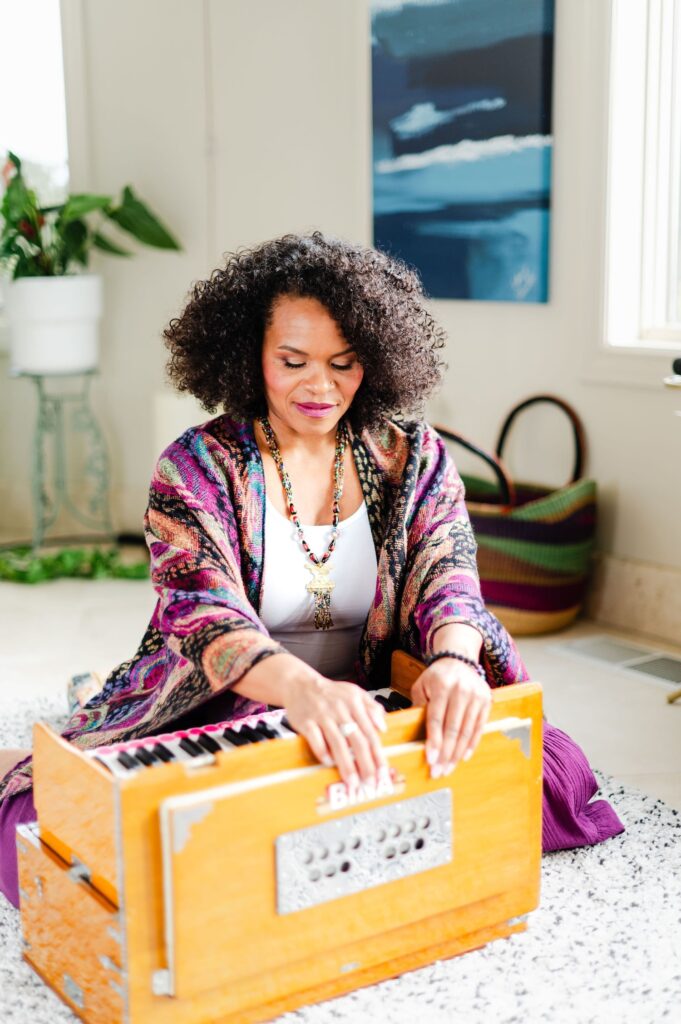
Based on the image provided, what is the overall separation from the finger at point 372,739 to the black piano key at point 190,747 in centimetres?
22

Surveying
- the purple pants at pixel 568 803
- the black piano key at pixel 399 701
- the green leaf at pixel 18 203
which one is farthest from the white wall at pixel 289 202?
the black piano key at pixel 399 701

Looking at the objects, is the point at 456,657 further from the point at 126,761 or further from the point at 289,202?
the point at 289,202

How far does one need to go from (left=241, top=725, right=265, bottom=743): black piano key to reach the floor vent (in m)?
1.71

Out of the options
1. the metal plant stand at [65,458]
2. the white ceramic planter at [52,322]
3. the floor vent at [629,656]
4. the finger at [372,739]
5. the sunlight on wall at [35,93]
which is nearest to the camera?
the finger at [372,739]

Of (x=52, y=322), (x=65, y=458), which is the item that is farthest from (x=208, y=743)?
(x=65, y=458)

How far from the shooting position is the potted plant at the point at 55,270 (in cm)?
432

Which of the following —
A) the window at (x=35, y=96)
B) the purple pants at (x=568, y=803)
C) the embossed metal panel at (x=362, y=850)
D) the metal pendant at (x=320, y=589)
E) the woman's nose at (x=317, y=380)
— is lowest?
the purple pants at (x=568, y=803)

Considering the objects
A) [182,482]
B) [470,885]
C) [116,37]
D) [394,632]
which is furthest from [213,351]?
[116,37]

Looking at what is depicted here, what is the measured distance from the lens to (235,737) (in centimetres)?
164

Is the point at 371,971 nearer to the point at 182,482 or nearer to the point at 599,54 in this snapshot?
the point at 182,482

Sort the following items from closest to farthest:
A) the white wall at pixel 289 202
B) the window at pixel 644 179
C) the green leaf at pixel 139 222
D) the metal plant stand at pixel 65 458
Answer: the window at pixel 644 179 < the white wall at pixel 289 202 < the green leaf at pixel 139 222 < the metal plant stand at pixel 65 458

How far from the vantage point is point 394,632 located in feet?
6.65

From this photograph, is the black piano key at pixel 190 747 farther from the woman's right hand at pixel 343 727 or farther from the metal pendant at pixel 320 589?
the metal pendant at pixel 320 589

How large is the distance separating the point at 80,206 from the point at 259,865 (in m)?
3.31
